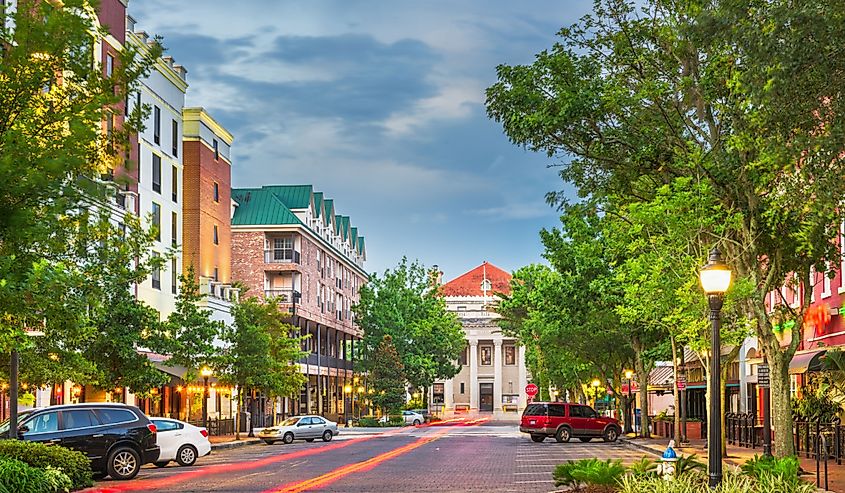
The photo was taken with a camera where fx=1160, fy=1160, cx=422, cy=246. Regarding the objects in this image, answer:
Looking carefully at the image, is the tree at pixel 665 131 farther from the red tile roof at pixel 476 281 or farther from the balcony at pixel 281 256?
the red tile roof at pixel 476 281

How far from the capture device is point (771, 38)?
15.3 m

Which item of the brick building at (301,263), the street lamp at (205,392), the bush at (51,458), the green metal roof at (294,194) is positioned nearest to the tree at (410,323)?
the brick building at (301,263)

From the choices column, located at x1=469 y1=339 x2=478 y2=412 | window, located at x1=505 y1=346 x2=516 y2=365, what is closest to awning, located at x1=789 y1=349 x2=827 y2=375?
column, located at x1=469 y1=339 x2=478 y2=412

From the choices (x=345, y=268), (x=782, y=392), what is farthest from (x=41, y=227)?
(x=345, y=268)

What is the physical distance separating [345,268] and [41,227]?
88.7 metres

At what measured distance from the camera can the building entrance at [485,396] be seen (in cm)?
16100

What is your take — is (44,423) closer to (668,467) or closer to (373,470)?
(373,470)

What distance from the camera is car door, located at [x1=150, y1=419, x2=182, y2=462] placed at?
1250 inches

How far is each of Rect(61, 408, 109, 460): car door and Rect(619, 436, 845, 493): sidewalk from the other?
15.0m

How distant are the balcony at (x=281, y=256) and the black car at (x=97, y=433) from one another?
2152 inches

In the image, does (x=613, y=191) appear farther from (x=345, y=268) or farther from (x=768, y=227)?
(x=345, y=268)

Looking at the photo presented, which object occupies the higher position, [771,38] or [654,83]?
[654,83]

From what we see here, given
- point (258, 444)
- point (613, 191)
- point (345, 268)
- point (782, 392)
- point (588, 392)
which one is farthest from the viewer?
point (345, 268)

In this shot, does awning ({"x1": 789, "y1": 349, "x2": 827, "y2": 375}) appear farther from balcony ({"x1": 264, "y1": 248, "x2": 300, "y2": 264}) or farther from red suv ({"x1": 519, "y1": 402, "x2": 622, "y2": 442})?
balcony ({"x1": 264, "y1": 248, "x2": 300, "y2": 264})
